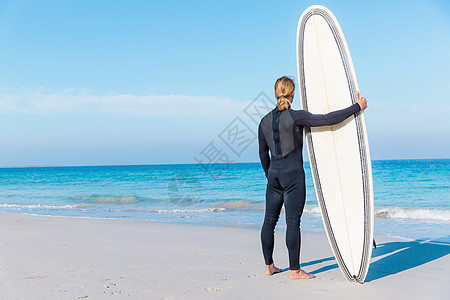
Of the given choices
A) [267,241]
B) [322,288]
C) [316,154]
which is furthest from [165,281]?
[316,154]

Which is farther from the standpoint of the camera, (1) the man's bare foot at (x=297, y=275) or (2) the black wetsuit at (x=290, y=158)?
(1) the man's bare foot at (x=297, y=275)

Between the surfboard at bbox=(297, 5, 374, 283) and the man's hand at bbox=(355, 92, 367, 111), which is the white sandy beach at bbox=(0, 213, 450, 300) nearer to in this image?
the surfboard at bbox=(297, 5, 374, 283)

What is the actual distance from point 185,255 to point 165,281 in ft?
4.15

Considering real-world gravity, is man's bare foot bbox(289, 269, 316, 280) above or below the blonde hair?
below

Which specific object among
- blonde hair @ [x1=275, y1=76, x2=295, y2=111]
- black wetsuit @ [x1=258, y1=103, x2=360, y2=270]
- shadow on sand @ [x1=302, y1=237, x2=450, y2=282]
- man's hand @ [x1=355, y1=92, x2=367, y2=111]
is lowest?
shadow on sand @ [x1=302, y1=237, x2=450, y2=282]

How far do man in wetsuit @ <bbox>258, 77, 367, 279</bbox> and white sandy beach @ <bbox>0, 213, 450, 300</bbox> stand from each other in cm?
47

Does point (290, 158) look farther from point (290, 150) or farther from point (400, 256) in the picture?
point (400, 256)

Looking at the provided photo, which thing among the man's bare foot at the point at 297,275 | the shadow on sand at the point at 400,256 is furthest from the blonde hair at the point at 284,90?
the shadow on sand at the point at 400,256

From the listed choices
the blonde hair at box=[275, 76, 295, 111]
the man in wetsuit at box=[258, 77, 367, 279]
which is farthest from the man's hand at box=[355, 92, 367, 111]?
the blonde hair at box=[275, 76, 295, 111]

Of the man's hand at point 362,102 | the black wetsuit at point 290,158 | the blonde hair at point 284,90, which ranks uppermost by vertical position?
the blonde hair at point 284,90

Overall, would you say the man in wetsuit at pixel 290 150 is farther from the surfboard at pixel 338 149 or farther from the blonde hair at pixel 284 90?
the surfboard at pixel 338 149

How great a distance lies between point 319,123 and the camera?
121 inches

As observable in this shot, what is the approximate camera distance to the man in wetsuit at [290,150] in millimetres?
3070

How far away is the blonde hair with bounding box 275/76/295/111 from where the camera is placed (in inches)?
121
